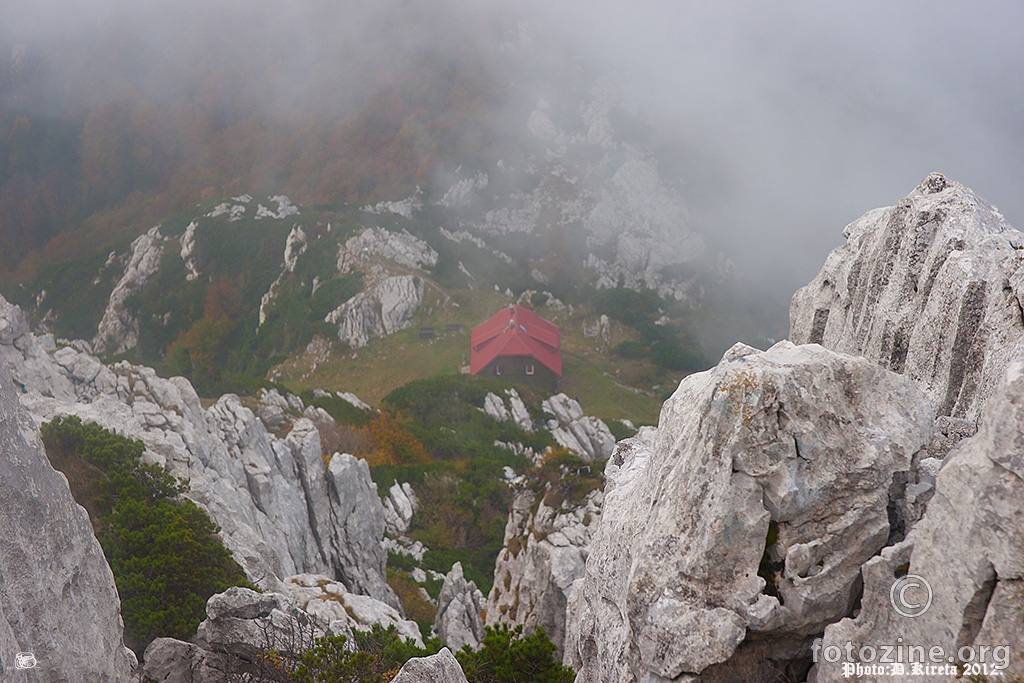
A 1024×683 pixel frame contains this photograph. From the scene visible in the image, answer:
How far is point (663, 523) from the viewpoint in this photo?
434 inches

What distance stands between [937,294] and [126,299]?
435 ft

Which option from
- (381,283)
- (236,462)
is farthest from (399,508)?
(381,283)

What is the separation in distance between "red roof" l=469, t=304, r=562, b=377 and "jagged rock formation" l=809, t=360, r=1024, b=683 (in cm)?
8867

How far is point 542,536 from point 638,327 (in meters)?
97.2

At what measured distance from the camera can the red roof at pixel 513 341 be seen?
98438mm

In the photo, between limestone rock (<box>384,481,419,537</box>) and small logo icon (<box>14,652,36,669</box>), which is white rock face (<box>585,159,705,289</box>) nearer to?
limestone rock (<box>384,481,419,537</box>)

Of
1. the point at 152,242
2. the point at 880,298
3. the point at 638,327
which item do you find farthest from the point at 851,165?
the point at 880,298

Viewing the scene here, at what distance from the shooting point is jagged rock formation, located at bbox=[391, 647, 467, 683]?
572 inches

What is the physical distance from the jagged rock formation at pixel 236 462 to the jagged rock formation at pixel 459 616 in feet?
17.8

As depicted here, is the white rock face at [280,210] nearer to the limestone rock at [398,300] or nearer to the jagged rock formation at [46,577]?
the limestone rock at [398,300]

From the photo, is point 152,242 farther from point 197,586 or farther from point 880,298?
point 880,298

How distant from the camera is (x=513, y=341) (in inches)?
3903

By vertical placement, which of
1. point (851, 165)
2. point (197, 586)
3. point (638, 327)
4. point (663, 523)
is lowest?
point (197, 586)

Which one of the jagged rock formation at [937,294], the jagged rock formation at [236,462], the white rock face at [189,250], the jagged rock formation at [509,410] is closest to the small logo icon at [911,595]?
the jagged rock formation at [937,294]
